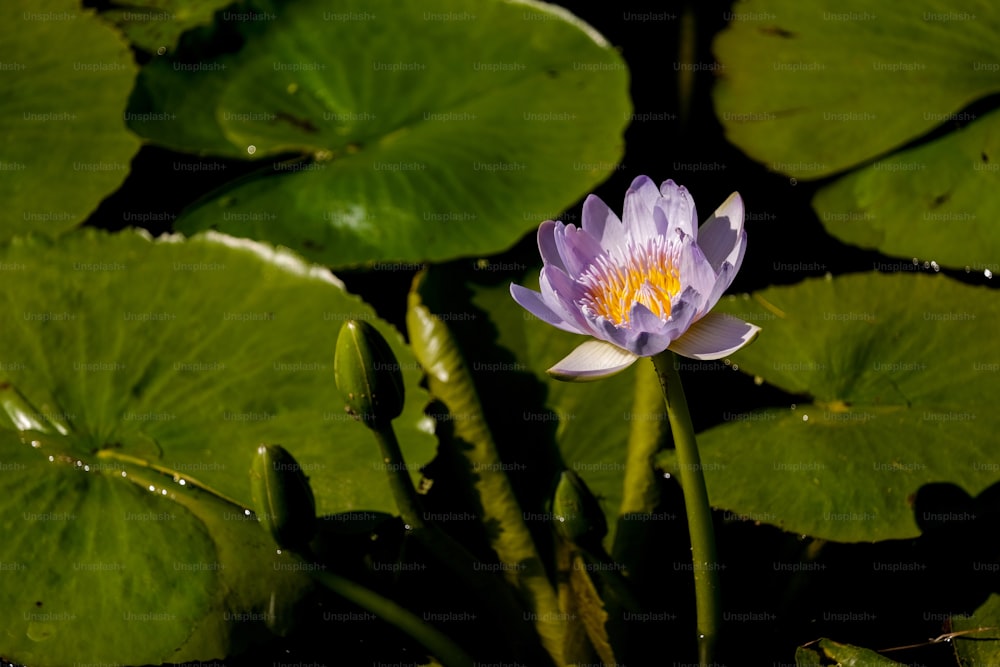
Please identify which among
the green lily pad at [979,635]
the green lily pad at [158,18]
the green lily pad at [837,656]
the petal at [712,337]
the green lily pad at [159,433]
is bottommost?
the green lily pad at [979,635]

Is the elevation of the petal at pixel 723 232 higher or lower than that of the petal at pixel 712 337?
higher

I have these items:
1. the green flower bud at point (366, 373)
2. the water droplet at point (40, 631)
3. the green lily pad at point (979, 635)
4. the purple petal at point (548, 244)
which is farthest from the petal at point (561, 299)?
the water droplet at point (40, 631)

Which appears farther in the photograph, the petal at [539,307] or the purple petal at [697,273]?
the petal at [539,307]

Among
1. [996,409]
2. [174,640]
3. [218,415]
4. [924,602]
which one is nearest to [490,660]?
[174,640]

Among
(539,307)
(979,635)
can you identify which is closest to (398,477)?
(539,307)

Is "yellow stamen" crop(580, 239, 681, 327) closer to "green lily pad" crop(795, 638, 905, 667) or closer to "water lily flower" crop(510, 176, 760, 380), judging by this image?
"water lily flower" crop(510, 176, 760, 380)

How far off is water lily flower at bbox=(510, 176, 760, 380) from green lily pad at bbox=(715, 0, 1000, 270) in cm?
133

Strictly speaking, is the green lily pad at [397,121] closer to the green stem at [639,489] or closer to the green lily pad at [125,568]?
the green stem at [639,489]

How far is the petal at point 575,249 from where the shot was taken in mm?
1629

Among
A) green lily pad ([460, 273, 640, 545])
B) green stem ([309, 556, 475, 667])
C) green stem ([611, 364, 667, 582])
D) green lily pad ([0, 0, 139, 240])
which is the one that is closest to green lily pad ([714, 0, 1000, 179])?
green lily pad ([460, 273, 640, 545])

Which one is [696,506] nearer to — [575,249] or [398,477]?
[575,249]

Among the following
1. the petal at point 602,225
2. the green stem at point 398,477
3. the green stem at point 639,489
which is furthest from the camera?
the green stem at point 639,489

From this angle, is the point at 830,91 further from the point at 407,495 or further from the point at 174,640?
the point at 174,640

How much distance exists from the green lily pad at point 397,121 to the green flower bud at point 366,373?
0.85 m
